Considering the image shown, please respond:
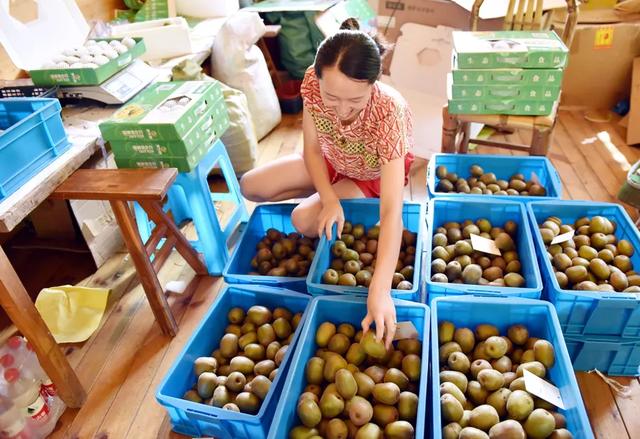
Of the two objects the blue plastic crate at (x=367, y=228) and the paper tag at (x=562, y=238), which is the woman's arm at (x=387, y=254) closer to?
the blue plastic crate at (x=367, y=228)

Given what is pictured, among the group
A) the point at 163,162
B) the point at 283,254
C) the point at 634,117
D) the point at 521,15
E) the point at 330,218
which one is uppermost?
the point at 521,15

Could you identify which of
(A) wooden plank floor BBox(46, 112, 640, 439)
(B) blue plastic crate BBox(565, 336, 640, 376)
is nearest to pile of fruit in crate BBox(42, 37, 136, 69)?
(A) wooden plank floor BBox(46, 112, 640, 439)

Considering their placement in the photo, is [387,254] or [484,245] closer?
[387,254]

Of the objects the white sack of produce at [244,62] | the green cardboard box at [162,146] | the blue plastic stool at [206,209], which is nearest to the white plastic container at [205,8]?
the white sack of produce at [244,62]

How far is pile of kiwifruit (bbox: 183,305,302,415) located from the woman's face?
645 mm

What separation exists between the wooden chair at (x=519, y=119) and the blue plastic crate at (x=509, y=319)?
93cm

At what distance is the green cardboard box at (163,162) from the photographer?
174 centimetres

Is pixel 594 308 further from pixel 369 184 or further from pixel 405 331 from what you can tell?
pixel 369 184

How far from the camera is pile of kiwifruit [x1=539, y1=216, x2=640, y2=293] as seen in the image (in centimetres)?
146

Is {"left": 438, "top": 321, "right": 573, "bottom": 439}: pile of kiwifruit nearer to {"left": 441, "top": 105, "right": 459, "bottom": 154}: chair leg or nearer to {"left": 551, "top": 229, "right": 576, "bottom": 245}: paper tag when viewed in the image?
{"left": 551, "top": 229, "right": 576, "bottom": 245}: paper tag

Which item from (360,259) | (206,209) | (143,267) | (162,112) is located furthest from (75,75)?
(360,259)

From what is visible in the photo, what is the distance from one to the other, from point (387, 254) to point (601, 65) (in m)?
2.51

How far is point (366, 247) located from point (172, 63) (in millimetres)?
1453

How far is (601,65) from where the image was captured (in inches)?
118
